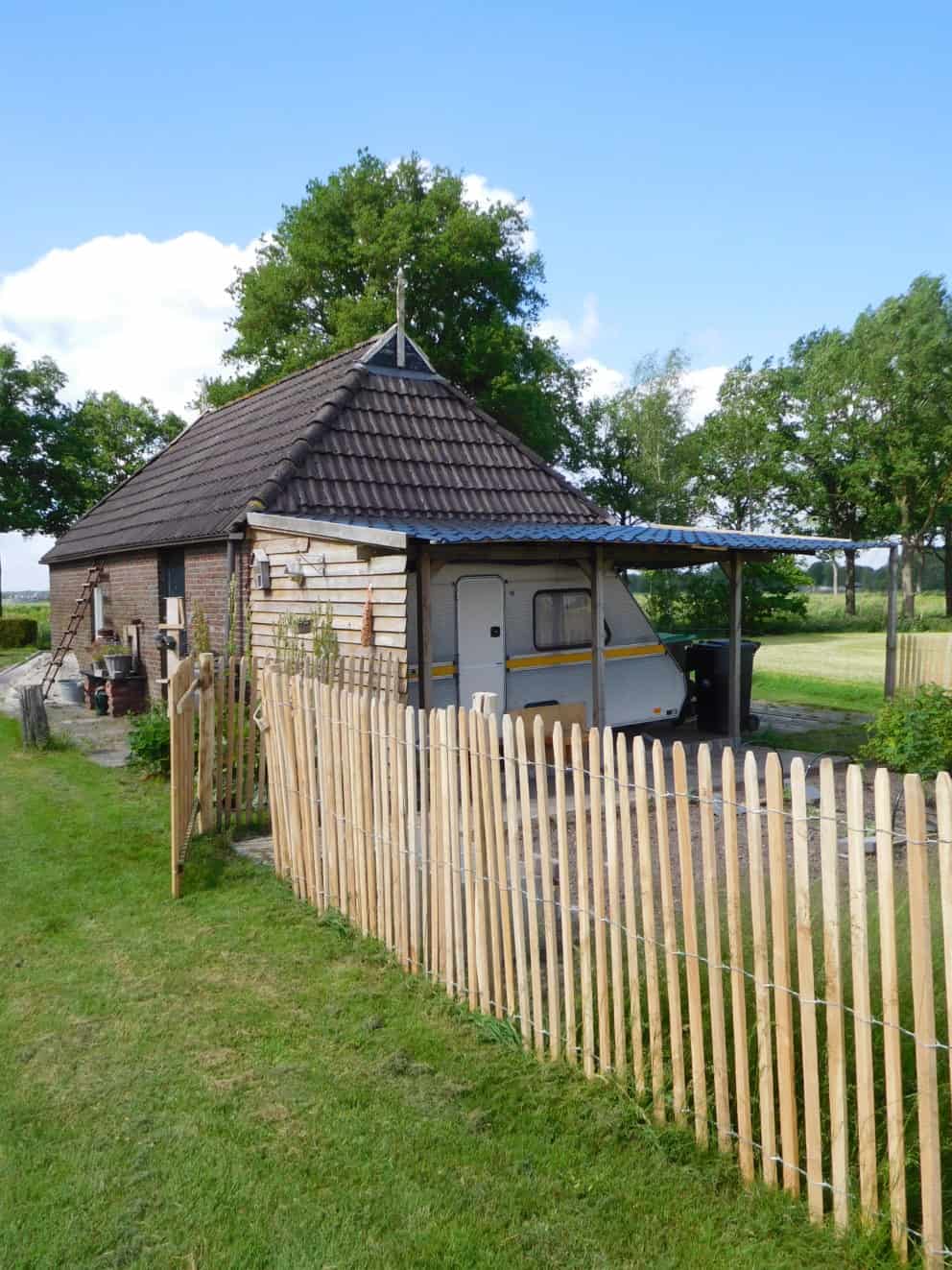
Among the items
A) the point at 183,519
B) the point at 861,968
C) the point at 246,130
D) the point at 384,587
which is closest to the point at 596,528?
the point at 384,587

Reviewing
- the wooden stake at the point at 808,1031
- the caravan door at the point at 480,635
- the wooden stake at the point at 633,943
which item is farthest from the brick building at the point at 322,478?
the wooden stake at the point at 808,1031

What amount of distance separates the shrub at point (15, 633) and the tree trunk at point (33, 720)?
2226 cm

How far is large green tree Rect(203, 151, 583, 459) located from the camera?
35.4 metres

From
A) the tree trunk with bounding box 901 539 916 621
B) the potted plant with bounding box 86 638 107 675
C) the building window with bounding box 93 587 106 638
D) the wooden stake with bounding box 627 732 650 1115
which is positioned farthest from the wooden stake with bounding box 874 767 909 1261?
the tree trunk with bounding box 901 539 916 621

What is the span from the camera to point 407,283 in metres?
35.5

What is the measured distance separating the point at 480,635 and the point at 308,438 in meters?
3.86

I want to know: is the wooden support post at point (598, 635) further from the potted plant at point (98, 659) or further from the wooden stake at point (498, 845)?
the potted plant at point (98, 659)

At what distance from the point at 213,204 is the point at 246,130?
190 centimetres

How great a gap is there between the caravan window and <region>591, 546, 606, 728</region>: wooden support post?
0.55 metres

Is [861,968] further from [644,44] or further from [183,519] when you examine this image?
[183,519]

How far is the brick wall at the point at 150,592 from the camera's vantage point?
1260 cm

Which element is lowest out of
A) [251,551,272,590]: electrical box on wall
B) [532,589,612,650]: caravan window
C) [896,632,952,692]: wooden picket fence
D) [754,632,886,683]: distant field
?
[754,632,886,683]: distant field

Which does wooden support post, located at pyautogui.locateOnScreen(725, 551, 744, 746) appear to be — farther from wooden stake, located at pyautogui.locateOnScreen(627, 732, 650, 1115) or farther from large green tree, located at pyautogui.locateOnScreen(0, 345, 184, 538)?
large green tree, located at pyautogui.locateOnScreen(0, 345, 184, 538)

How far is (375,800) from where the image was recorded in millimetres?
5430
